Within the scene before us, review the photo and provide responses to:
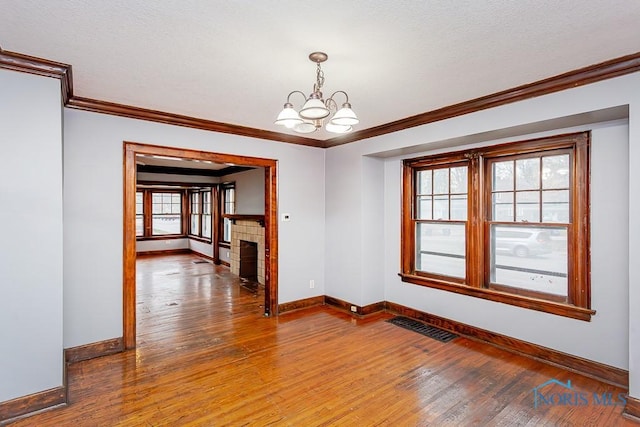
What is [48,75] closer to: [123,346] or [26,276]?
[26,276]

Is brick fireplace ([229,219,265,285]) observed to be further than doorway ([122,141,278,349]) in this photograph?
Yes

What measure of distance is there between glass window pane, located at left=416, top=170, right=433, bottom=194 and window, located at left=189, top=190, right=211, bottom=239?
701cm

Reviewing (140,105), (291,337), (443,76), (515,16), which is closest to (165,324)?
(291,337)

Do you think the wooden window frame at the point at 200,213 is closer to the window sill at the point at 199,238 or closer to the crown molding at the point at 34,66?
the window sill at the point at 199,238

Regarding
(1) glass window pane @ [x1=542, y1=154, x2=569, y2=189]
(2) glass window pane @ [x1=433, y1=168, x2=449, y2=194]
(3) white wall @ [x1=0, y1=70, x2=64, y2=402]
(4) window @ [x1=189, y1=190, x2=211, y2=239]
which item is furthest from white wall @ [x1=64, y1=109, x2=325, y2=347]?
(4) window @ [x1=189, y1=190, x2=211, y2=239]

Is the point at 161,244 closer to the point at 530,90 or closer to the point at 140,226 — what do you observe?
the point at 140,226

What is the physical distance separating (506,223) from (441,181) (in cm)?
96

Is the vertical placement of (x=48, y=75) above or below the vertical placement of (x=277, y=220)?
above

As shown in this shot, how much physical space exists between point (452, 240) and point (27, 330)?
4197 millimetres

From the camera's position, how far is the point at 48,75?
8.16 ft

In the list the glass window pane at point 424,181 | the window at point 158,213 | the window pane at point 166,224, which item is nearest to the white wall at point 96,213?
the glass window pane at point 424,181

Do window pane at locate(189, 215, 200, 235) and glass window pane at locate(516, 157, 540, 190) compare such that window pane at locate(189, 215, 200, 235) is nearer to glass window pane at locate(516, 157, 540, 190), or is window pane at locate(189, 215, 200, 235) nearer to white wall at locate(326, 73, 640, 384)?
white wall at locate(326, 73, 640, 384)

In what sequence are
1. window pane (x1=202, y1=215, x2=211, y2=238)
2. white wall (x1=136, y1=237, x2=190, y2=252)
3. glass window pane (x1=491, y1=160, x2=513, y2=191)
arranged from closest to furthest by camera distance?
glass window pane (x1=491, y1=160, x2=513, y2=191)
window pane (x1=202, y1=215, x2=211, y2=238)
white wall (x1=136, y1=237, x2=190, y2=252)

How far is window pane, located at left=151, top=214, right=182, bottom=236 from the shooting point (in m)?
10.5
